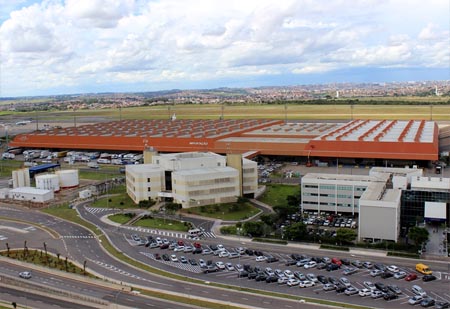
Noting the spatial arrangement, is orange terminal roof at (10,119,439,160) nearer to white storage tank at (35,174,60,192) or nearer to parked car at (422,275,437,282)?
white storage tank at (35,174,60,192)

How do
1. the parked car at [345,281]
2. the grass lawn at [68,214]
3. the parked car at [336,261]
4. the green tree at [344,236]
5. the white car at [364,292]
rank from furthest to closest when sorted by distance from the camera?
the grass lawn at [68,214] < the green tree at [344,236] < the parked car at [336,261] < the parked car at [345,281] < the white car at [364,292]

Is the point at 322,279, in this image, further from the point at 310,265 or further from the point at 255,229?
the point at 255,229

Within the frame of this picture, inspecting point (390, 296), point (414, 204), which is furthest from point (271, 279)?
point (414, 204)

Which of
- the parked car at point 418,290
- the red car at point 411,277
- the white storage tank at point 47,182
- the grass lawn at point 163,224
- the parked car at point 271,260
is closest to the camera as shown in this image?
the parked car at point 418,290

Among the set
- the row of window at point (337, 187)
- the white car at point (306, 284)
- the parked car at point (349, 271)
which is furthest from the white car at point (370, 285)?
the row of window at point (337, 187)

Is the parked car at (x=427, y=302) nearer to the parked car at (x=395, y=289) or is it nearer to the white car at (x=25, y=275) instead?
the parked car at (x=395, y=289)

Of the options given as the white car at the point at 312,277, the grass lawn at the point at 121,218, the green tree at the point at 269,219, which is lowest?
the white car at the point at 312,277

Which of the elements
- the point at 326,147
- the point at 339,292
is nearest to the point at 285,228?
the point at 339,292
